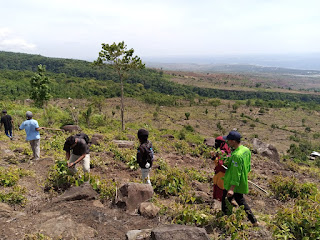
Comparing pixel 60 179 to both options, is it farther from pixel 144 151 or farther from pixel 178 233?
pixel 178 233

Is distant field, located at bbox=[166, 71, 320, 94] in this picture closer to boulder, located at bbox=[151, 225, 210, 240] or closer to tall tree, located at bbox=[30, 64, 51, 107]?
tall tree, located at bbox=[30, 64, 51, 107]

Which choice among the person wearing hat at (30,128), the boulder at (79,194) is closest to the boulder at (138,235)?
the boulder at (79,194)

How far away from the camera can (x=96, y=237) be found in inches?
138

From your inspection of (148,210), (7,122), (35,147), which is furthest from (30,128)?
(148,210)

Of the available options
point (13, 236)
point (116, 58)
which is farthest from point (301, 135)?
point (13, 236)

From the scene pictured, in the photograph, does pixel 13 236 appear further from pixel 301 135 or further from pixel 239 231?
pixel 301 135

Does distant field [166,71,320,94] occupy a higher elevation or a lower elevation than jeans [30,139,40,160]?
higher

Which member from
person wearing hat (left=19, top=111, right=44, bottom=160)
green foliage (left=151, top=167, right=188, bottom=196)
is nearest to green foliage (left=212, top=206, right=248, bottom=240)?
green foliage (left=151, top=167, right=188, bottom=196)

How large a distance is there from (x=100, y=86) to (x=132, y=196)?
62441 millimetres

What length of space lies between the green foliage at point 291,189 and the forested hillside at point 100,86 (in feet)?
101

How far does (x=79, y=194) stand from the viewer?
181 inches

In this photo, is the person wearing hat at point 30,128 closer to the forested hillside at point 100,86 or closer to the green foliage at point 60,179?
the green foliage at point 60,179

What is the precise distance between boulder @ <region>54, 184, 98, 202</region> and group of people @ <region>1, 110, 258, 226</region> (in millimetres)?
554

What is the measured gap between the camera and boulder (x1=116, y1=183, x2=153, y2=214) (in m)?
4.54
